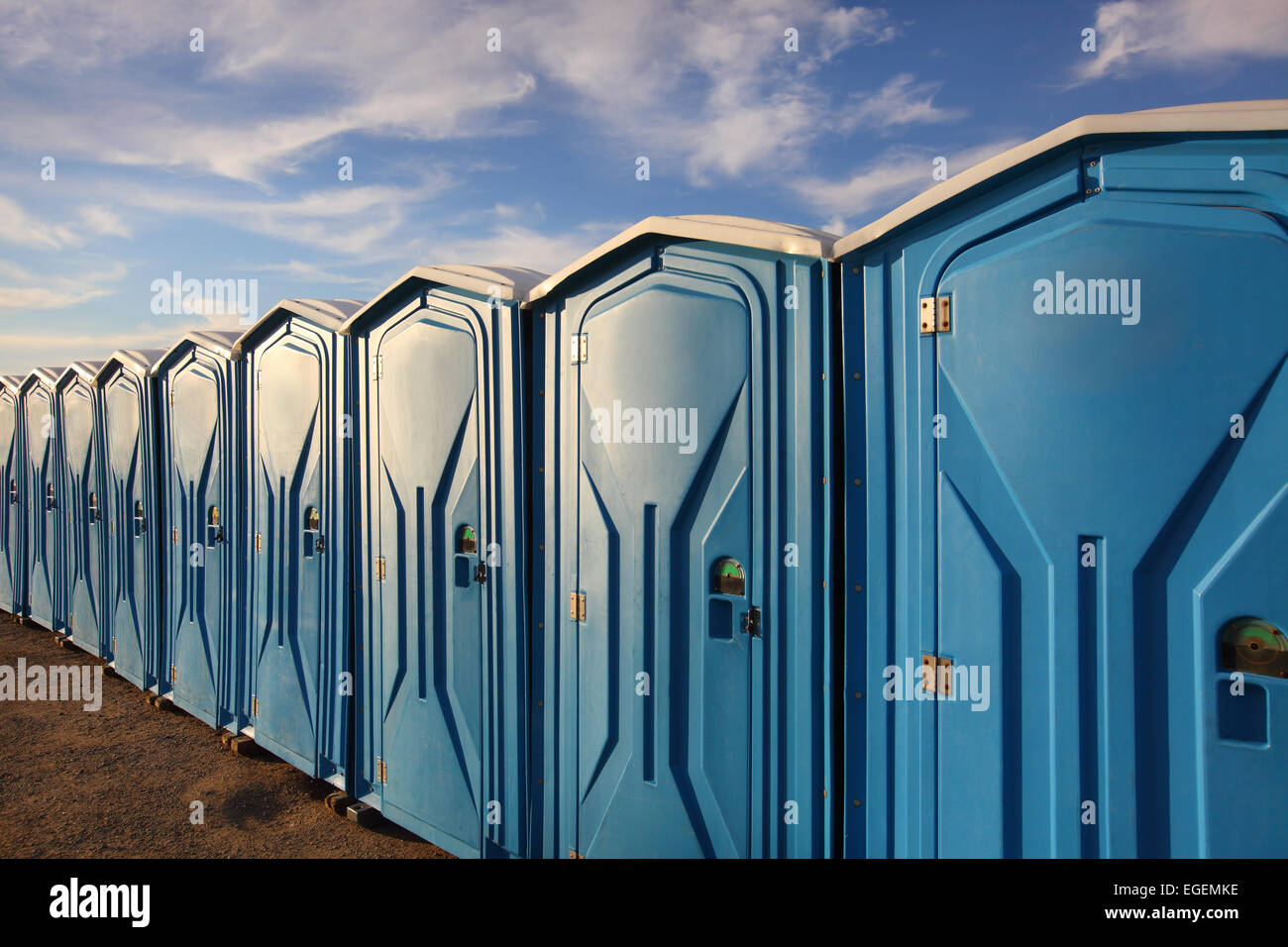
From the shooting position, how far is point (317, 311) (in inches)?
168

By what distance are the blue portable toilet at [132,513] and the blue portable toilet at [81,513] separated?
18cm

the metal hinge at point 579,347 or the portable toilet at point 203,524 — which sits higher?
the metal hinge at point 579,347

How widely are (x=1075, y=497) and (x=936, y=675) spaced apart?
0.64 metres

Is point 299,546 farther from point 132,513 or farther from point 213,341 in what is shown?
point 132,513

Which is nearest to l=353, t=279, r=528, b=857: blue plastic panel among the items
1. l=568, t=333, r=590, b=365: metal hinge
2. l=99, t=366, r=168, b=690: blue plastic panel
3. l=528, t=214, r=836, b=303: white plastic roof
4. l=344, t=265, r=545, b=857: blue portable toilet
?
l=344, t=265, r=545, b=857: blue portable toilet

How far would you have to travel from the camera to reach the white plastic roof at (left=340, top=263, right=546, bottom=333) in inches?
130

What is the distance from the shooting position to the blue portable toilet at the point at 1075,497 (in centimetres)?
176

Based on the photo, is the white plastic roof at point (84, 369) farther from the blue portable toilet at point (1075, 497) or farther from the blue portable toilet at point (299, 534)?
the blue portable toilet at point (1075, 497)

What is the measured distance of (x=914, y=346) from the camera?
88.4 inches

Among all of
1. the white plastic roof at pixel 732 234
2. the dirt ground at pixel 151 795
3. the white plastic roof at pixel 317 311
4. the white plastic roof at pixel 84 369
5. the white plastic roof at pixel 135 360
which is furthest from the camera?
the white plastic roof at pixel 84 369

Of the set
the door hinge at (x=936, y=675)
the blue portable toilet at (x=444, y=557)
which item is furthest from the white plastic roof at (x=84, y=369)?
the door hinge at (x=936, y=675)

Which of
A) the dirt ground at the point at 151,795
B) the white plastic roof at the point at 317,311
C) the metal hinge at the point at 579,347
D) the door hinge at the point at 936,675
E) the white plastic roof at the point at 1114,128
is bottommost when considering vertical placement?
the dirt ground at the point at 151,795

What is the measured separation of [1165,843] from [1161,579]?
2.19ft

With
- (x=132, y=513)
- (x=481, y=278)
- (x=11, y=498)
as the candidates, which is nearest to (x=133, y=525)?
(x=132, y=513)
